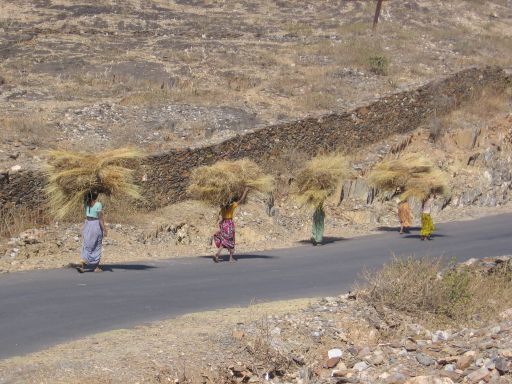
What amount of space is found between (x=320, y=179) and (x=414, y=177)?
3.65 metres

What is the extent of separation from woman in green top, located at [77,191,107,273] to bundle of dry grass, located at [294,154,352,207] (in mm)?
5850

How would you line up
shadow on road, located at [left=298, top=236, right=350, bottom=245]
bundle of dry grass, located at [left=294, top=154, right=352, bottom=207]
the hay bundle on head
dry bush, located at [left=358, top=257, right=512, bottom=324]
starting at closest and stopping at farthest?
dry bush, located at [left=358, top=257, right=512, bottom=324] < bundle of dry grass, located at [left=294, top=154, right=352, bottom=207] < shadow on road, located at [left=298, top=236, right=350, bottom=245] < the hay bundle on head

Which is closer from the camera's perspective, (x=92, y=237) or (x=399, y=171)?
(x=92, y=237)

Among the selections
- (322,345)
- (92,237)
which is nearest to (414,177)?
(92,237)

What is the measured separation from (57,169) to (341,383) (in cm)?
730

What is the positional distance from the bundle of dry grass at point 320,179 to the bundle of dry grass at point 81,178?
16.3 feet

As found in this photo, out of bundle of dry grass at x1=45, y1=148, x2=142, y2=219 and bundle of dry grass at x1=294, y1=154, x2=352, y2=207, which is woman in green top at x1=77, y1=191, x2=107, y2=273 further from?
bundle of dry grass at x1=294, y1=154, x2=352, y2=207

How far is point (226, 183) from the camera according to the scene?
1562cm

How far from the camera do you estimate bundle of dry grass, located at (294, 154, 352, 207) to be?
18.2 meters

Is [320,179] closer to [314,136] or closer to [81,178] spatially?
[314,136]

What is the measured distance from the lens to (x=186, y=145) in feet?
65.1

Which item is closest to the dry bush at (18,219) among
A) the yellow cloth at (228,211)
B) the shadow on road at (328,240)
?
the yellow cloth at (228,211)

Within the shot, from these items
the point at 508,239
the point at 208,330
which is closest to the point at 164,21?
the point at 508,239

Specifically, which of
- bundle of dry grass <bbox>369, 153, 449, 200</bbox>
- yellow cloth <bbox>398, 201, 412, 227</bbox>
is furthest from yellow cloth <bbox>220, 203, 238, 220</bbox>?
bundle of dry grass <bbox>369, 153, 449, 200</bbox>
